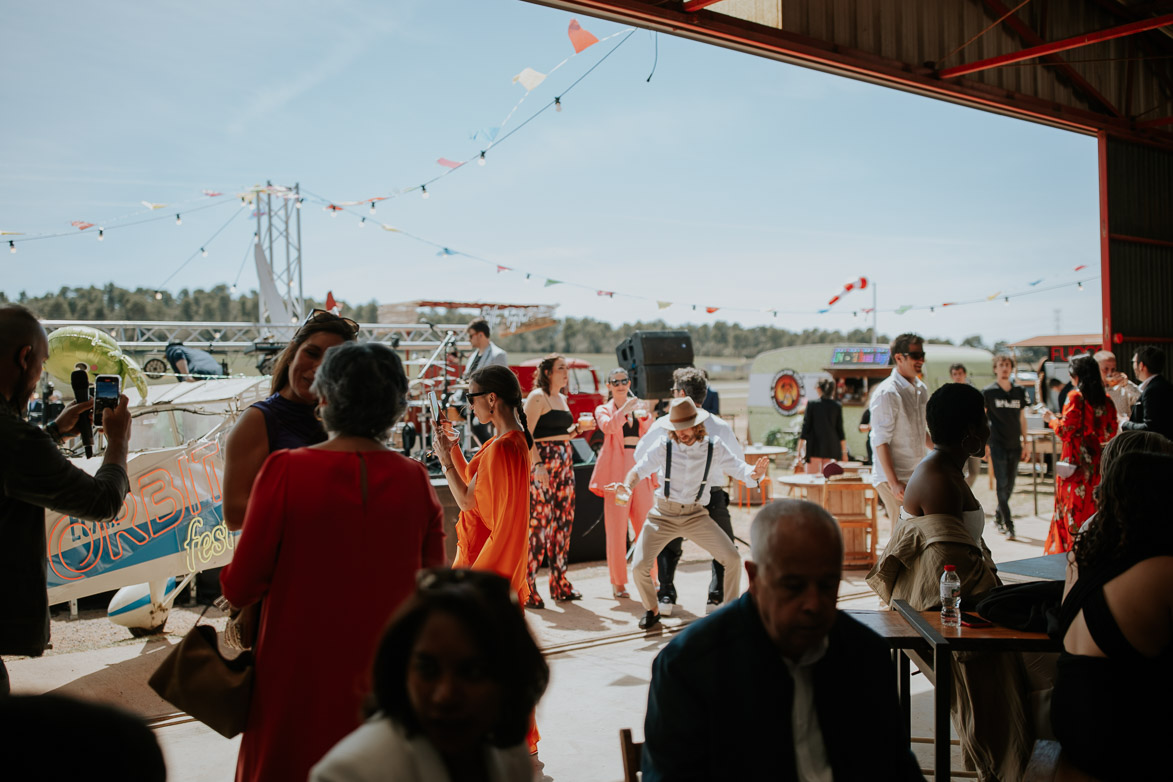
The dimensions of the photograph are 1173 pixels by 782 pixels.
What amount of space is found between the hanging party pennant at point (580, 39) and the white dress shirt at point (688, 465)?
139 inches

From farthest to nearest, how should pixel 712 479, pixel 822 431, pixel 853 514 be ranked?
pixel 822 431
pixel 853 514
pixel 712 479

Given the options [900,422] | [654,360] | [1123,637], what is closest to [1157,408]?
[900,422]

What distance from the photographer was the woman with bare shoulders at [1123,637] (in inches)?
83.0

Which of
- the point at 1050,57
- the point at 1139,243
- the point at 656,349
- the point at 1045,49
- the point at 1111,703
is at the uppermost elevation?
the point at 1050,57

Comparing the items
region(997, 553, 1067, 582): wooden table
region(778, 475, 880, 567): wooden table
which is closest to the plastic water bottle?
region(997, 553, 1067, 582): wooden table

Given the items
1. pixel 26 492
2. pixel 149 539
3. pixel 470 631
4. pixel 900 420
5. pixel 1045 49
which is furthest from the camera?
pixel 1045 49

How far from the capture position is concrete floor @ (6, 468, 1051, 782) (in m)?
3.61

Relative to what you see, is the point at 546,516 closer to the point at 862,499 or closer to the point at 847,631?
the point at 862,499

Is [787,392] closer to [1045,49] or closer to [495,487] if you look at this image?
[1045,49]

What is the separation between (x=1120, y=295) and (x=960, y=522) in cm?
833

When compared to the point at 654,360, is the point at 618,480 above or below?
below

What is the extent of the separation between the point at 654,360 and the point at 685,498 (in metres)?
4.67

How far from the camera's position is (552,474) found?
6508mm

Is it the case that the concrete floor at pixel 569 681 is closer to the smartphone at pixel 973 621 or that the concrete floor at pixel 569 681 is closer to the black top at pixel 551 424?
the smartphone at pixel 973 621
